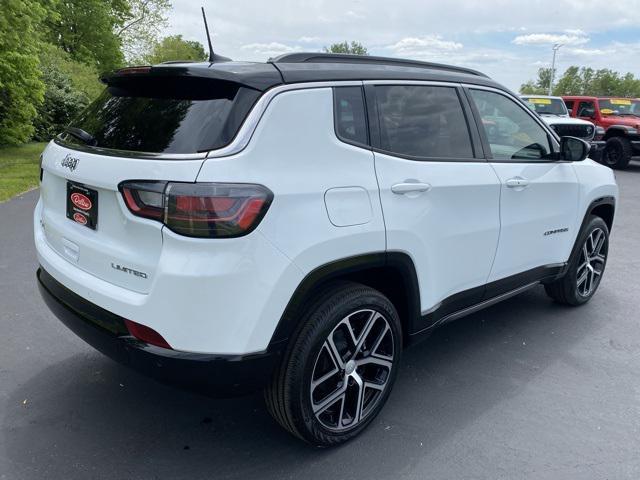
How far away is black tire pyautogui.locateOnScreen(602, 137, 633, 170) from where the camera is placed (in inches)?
606

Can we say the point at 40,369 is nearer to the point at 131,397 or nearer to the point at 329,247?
the point at 131,397

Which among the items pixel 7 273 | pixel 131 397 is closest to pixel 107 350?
pixel 131 397

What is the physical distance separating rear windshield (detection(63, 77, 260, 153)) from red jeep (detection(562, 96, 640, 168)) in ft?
51.6

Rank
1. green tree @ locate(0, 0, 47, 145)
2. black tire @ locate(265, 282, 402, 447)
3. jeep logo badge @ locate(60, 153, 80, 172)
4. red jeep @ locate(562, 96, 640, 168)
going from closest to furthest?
black tire @ locate(265, 282, 402, 447) < jeep logo badge @ locate(60, 153, 80, 172) < green tree @ locate(0, 0, 47, 145) < red jeep @ locate(562, 96, 640, 168)

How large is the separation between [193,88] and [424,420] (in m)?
2.10

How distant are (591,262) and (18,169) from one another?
37.6 feet

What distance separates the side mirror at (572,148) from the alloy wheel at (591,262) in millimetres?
837

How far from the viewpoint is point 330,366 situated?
273 centimetres

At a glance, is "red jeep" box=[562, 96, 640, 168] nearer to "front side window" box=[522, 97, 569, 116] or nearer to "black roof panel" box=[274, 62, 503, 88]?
"front side window" box=[522, 97, 569, 116]

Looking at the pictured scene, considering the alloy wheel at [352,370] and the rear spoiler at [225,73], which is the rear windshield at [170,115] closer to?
the rear spoiler at [225,73]

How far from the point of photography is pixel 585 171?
14.2ft

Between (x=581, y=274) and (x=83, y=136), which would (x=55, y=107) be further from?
(x=581, y=274)

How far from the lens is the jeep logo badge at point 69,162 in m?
2.61

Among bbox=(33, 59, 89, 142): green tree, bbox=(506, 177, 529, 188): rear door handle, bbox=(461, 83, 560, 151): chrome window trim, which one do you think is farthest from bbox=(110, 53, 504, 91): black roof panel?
bbox=(33, 59, 89, 142): green tree
